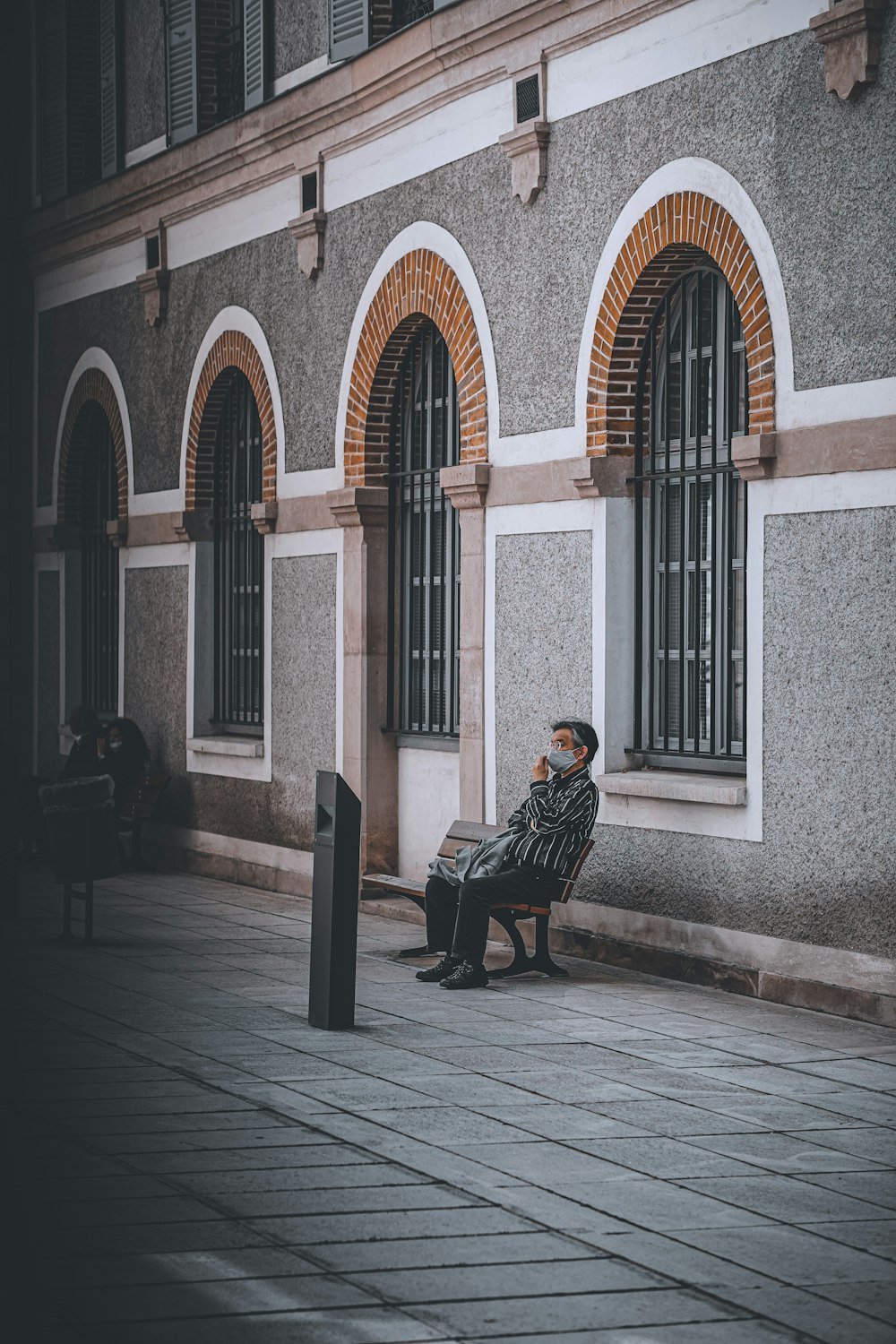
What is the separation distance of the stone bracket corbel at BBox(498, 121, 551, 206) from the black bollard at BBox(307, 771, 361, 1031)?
450 cm

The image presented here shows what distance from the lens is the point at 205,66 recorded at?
688 inches

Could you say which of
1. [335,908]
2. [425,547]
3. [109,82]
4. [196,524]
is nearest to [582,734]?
[335,908]

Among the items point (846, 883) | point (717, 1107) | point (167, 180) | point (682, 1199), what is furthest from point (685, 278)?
point (167, 180)

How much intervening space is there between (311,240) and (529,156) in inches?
131

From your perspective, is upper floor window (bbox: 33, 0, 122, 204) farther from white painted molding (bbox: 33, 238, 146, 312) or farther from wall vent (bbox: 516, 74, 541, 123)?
wall vent (bbox: 516, 74, 541, 123)

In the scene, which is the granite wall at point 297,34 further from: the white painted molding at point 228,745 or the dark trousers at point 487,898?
the dark trousers at point 487,898

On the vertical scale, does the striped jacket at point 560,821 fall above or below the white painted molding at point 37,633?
below

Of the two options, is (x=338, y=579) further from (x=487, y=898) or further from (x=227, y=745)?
(x=487, y=898)

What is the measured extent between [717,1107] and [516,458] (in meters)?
5.58

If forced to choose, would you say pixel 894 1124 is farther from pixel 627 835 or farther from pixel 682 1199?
pixel 627 835

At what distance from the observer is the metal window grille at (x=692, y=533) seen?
10789mm

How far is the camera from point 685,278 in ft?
36.6

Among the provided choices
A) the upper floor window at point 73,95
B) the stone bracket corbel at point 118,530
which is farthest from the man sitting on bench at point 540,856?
the upper floor window at point 73,95

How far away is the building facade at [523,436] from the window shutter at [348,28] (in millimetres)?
21
